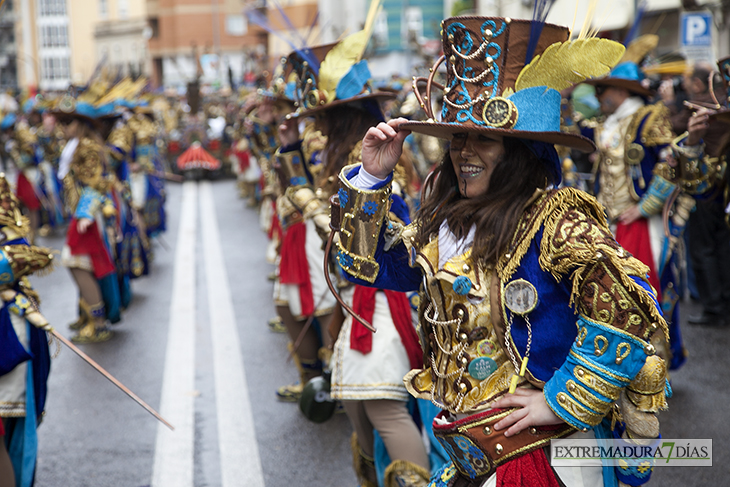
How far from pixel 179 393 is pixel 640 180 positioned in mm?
3780

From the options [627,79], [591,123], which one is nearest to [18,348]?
[627,79]

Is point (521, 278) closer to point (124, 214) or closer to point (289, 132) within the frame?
point (289, 132)

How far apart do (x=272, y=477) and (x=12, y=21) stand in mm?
89559

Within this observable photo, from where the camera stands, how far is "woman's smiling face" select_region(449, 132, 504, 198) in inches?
94.7

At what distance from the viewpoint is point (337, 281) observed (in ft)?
13.4

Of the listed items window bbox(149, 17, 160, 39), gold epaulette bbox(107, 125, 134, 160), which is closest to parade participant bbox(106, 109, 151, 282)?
gold epaulette bbox(107, 125, 134, 160)

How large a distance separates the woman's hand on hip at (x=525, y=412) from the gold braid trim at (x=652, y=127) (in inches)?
156

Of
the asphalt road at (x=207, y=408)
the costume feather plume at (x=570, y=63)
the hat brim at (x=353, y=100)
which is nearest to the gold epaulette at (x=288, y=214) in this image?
the hat brim at (x=353, y=100)

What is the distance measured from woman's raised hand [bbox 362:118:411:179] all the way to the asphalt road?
104 inches

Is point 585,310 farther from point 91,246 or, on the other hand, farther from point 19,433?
point 91,246

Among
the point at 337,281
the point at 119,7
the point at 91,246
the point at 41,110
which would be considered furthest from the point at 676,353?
the point at 119,7

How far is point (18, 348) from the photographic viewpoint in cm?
388

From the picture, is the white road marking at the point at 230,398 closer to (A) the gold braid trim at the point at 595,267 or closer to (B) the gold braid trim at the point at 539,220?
(B) the gold braid trim at the point at 539,220

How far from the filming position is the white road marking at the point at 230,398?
15.7 ft
